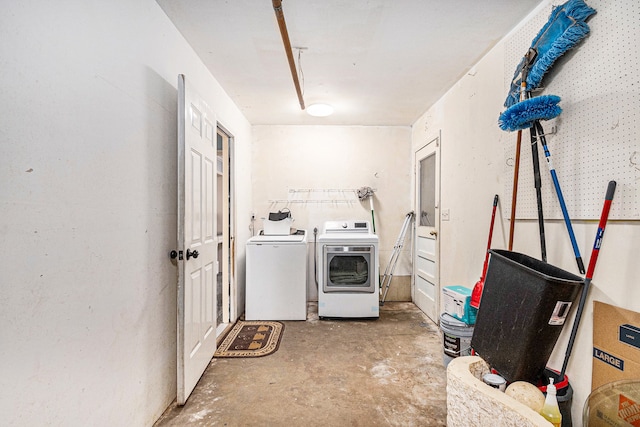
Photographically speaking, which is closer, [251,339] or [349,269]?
[251,339]

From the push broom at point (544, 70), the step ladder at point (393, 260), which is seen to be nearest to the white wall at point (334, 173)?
the step ladder at point (393, 260)

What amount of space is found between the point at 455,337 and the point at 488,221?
865mm

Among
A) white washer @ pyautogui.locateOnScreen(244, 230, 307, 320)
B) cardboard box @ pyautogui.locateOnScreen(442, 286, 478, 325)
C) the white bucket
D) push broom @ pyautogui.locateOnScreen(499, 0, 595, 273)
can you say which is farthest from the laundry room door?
push broom @ pyautogui.locateOnScreen(499, 0, 595, 273)

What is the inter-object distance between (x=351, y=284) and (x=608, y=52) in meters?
2.73

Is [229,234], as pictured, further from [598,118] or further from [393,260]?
[598,118]

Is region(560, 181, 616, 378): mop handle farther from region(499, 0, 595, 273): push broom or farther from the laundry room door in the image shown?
the laundry room door

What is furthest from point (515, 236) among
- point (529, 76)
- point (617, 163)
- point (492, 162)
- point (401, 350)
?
point (401, 350)

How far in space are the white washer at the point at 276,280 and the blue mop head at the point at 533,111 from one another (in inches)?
91.1

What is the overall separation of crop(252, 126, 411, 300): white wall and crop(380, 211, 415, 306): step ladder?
3.4 inches

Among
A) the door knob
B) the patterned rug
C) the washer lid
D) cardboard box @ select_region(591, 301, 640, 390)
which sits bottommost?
the patterned rug

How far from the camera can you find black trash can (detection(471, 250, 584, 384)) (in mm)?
1290

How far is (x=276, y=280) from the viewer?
334 cm

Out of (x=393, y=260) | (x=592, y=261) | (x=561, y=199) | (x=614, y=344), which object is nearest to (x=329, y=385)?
(x=614, y=344)

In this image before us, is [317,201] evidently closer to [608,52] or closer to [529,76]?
[529,76]
